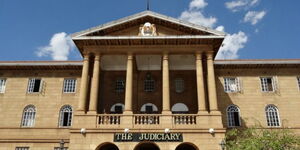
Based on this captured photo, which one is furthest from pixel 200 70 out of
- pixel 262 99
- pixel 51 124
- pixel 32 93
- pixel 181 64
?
pixel 32 93

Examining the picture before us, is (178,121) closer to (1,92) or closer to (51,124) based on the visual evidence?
(51,124)

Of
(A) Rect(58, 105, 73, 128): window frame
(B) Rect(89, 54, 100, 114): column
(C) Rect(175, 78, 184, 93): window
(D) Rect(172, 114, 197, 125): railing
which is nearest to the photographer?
(D) Rect(172, 114, 197, 125): railing

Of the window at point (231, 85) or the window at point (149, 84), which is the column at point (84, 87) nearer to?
the window at point (149, 84)

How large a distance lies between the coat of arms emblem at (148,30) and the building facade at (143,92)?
0.31ft

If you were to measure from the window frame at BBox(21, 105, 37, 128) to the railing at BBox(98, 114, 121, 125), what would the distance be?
886 cm

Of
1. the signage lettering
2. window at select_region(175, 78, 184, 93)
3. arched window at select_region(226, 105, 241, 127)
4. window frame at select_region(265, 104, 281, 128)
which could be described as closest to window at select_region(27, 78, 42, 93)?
the signage lettering

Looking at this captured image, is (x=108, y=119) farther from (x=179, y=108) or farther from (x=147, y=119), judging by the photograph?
(x=179, y=108)

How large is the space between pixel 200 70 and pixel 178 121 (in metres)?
4.54

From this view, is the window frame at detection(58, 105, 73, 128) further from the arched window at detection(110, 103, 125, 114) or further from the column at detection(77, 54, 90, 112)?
the column at detection(77, 54, 90, 112)

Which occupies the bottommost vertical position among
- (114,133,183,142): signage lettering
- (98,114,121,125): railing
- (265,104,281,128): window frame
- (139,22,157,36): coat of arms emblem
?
(114,133,183,142): signage lettering

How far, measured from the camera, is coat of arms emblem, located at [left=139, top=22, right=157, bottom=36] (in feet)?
78.9

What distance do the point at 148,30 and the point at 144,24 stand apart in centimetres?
79

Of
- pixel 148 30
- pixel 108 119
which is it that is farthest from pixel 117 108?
pixel 148 30

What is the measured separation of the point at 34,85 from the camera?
28.6m
